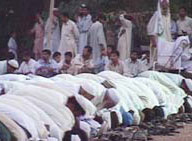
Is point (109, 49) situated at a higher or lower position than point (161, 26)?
lower

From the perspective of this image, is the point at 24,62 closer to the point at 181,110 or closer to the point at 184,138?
the point at 181,110

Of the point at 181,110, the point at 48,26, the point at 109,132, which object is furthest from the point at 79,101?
the point at 48,26

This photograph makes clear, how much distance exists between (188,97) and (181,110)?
59 centimetres

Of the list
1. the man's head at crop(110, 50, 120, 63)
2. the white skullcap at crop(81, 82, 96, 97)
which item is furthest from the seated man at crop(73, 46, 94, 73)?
the white skullcap at crop(81, 82, 96, 97)

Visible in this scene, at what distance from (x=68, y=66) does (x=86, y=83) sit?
16.3 ft

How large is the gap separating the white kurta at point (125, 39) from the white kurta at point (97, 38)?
0.37m

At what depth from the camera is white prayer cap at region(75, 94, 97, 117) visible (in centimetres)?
866

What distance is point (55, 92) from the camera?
946cm

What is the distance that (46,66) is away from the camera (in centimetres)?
1539

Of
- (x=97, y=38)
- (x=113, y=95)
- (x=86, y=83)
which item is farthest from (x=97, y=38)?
(x=86, y=83)

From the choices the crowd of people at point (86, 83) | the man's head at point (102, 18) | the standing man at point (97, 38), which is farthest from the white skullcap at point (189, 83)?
the man's head at point (102, 18)

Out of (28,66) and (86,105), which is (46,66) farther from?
(86,105)

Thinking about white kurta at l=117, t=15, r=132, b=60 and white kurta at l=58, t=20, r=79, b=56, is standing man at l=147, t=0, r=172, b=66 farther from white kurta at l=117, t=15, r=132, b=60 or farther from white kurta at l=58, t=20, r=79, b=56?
white kurta at l=58, t=20, r=79, b=56

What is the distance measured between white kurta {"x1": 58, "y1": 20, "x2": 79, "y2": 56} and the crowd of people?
0.07 ft
